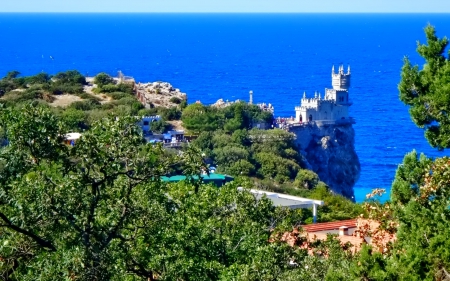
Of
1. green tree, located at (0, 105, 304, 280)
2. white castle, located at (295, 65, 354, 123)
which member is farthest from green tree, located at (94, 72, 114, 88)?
green tree, located at (0, 105, 304, 280)

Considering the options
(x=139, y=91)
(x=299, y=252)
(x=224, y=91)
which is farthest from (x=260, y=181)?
(x=224, y=91)

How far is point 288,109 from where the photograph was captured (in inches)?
3462

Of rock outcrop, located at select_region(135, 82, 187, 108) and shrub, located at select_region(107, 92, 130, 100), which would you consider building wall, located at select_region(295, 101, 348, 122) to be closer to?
rock outcrop, located at select_region(135, 82, 187, 108)

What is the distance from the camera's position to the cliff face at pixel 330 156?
182 feet

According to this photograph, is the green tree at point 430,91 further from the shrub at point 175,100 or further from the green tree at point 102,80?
the green tree at point 102,80

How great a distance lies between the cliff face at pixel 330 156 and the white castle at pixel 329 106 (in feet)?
3.07

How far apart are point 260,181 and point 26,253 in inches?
1408

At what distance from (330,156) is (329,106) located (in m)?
3.77

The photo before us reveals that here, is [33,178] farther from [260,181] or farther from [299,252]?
[260,181]

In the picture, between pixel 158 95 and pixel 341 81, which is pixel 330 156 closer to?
pixel 341 81

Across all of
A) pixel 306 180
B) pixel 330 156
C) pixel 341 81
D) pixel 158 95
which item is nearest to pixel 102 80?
pixel 158 95

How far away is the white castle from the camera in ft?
189

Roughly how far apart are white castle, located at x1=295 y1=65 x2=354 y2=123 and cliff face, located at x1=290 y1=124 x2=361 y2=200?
36.8 inches

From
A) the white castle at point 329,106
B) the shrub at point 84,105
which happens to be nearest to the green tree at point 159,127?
the shrub at point 84,105
